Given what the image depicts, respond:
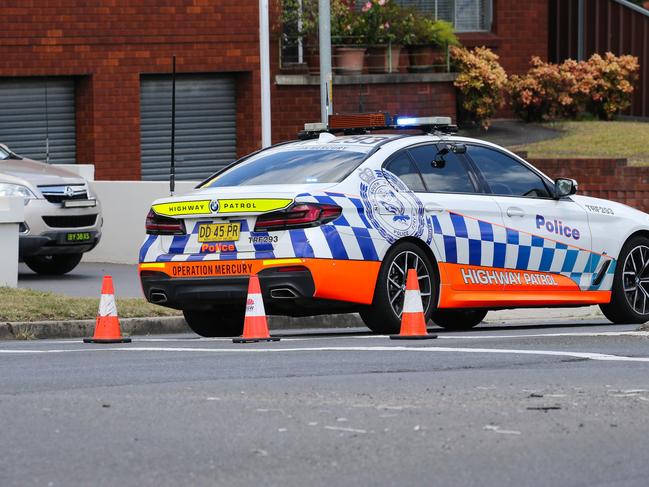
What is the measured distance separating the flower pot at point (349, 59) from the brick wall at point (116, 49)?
1.43 meters

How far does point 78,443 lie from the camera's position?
258 inches

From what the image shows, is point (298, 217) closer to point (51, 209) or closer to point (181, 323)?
point (181, 323)

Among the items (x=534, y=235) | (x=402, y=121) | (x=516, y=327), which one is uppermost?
(x=402, y=121)

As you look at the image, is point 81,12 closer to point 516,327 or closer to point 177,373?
point 516,327

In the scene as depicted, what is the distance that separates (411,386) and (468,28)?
902 inches

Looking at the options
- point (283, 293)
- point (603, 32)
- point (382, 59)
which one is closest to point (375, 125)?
point (283, 293)

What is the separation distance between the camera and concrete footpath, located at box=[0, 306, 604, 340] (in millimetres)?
12693

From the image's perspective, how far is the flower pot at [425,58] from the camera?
90.2 feet

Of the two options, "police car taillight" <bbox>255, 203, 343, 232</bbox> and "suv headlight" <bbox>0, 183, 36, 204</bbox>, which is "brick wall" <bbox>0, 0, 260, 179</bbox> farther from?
"police car taillight" <bbox>255, 203, 343, 232</bbox>

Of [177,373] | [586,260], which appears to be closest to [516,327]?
[586,260]

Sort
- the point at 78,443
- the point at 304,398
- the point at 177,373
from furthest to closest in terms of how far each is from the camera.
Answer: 1. the point at 177,373
2. the point at 304,398
3. the point at 78,443

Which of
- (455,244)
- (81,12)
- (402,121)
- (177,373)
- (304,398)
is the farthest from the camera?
(81,12)

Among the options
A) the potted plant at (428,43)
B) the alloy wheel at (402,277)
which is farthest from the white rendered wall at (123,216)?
the alloy wheel at (402,277)

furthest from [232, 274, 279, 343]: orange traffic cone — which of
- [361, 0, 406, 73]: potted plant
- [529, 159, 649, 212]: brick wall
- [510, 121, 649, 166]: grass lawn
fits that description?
[361, 0, 406, 73]: potted plant
